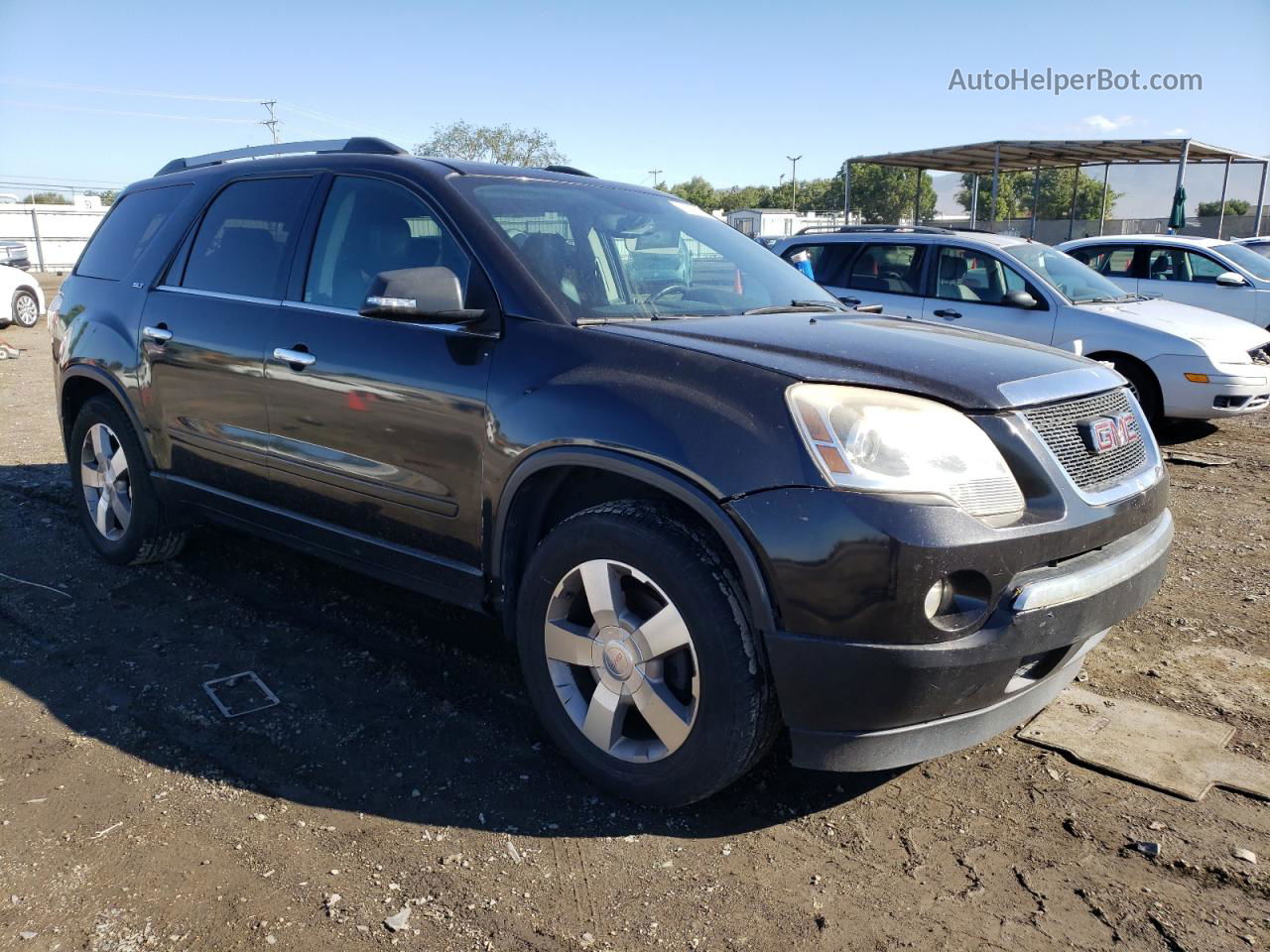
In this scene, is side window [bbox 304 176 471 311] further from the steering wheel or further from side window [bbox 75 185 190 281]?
side window [bbox 75 185 190 281]

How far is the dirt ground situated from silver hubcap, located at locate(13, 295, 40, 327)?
16.5 meters

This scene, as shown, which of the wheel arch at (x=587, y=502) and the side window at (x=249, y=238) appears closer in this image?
the wheel arch at (x=587, y=502)

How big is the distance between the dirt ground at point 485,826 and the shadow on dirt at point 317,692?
0.01m

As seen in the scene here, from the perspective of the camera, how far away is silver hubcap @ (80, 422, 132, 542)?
16.0 ft

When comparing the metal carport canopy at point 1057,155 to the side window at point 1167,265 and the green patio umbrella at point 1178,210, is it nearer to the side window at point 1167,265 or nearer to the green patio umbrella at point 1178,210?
the green patio umbrella at point 1178,210

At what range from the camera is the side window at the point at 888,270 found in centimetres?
870

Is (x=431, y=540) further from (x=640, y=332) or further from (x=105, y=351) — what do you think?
(x=105, y=351)

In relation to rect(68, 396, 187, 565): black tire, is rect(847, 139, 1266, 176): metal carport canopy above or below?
above

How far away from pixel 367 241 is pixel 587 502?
1413 millimetres

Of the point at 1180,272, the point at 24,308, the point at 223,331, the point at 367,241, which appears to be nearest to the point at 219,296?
the point at 223,331

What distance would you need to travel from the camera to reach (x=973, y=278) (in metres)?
8.44

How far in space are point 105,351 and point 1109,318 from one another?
7.34 metres

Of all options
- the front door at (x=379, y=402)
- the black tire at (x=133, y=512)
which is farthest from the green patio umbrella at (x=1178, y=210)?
the black tire at (x=133, y=512)

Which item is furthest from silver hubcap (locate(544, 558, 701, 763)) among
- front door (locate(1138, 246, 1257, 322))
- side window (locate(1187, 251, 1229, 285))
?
Result: side window (locate(1187, 251, 1229, 285))
